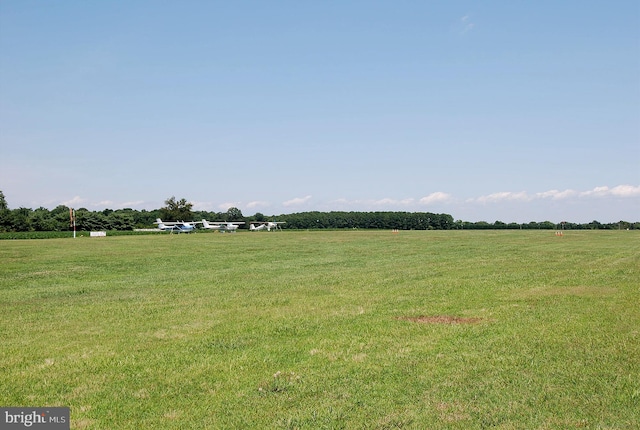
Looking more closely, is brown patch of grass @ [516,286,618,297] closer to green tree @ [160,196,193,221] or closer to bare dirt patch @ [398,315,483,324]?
bare dirt patch @ [398,315,483,324]

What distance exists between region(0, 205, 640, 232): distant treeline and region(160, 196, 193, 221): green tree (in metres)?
0.34

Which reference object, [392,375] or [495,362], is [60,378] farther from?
[495,362]

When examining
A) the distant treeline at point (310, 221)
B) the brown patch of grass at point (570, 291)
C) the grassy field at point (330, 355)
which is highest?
the distant treeline at point (310, 221)

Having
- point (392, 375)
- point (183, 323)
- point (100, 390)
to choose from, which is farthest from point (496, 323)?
point (100, 390)

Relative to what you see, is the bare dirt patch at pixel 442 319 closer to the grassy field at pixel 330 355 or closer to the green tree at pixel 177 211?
the grassy field at pixel 330 355

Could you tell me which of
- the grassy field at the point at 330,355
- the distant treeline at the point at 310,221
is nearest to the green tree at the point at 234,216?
the distant treeline at the point at 310,221

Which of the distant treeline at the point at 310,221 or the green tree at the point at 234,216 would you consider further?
the green tree at the point at 234,216

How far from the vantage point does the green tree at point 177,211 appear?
6309 inches

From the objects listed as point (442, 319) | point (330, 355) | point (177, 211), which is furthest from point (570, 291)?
point (177, 211)

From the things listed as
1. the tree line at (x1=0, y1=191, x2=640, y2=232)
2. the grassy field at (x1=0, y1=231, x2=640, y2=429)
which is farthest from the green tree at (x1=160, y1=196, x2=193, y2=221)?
the grassy field at (x1=0, y1=231, x2=640, y2=429)

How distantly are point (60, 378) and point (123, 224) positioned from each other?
13872 cm

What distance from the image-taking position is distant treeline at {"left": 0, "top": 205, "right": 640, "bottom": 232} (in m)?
129

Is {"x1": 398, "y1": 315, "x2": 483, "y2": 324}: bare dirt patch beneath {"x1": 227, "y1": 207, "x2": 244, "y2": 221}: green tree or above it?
beneath

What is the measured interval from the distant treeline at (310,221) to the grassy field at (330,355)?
116 meters
